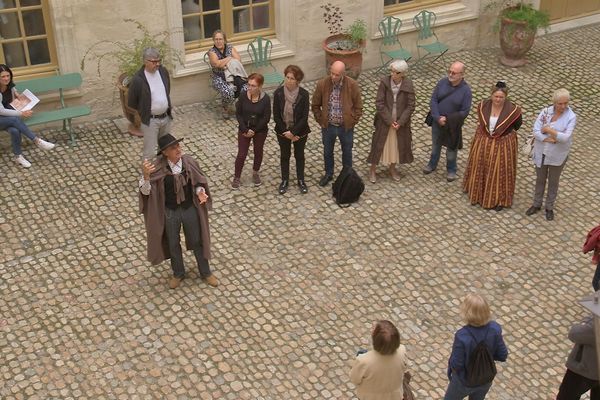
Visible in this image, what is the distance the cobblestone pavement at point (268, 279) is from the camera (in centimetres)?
811

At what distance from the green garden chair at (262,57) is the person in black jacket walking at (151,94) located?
2312 mm

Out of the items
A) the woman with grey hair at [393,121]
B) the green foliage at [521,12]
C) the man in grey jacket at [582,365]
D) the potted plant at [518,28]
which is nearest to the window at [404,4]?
the green foliage at [521,12]

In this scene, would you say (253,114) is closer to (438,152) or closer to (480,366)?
(438,152)

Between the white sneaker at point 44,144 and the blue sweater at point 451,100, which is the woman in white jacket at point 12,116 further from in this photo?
the blue sweater at point 451,100

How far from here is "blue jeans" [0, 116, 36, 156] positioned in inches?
429

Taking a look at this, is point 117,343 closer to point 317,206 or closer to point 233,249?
point 233,249

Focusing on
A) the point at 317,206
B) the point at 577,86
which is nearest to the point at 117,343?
the point at 317,206

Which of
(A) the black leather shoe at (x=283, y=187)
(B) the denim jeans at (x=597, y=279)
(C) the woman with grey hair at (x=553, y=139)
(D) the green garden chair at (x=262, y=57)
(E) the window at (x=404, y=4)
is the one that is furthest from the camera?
(E) the window at (x=404, y=4)

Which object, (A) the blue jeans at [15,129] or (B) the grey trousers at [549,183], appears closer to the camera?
(B) the grey trousers at [549,183]

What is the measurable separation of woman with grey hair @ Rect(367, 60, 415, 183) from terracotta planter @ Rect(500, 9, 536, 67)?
3.85 metres

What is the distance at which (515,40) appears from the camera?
13.9 metres

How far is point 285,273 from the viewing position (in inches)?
370

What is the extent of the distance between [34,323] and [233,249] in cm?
220

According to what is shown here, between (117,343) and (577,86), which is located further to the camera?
(577,86)
